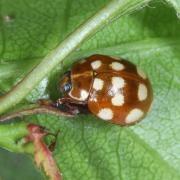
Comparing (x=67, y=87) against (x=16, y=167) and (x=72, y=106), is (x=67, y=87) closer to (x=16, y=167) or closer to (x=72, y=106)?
(x=72, y=106)

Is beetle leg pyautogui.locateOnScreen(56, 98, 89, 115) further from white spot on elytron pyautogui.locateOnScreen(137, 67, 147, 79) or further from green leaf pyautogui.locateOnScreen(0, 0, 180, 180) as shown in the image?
white spot on elytron pyautogui.locateOnScreen(137, 67, 147, 79)

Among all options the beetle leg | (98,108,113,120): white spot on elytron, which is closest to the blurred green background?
the beetle leg

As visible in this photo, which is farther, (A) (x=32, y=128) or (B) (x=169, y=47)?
(B) (x=169, y=47)

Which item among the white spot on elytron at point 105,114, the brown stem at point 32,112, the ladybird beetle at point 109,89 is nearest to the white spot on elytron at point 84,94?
the ladybird beetle at point 109,89

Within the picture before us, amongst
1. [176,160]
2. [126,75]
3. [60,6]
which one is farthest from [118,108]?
[60,6]

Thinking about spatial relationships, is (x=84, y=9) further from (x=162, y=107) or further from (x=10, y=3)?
(x=162, y=107)
